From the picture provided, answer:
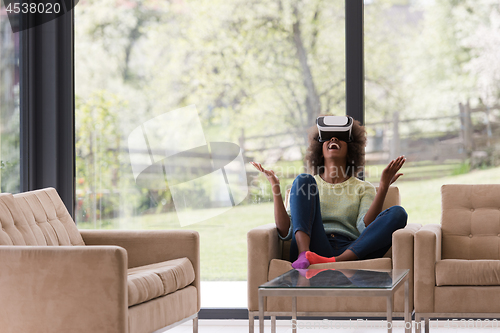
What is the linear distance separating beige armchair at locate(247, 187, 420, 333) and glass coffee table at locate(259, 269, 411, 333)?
0.42 m

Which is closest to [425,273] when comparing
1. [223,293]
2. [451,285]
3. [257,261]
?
[451,285]

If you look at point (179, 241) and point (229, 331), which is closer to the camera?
point (179, 241)

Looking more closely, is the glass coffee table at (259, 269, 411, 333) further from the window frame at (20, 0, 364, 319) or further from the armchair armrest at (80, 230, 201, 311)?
the window frame at (20, 0, 364, 319)

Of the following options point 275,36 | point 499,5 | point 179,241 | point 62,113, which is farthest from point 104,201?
point 499,5

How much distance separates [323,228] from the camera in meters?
2.94

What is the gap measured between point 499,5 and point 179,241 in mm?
2408

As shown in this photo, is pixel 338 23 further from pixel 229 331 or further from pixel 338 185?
pixel 229 331

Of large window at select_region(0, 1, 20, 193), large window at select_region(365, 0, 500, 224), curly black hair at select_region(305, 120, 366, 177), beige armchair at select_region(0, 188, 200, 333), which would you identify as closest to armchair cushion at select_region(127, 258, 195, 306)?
beige armchair at select_region(0, 188, 200, 333)

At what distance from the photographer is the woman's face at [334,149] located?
3287 mm

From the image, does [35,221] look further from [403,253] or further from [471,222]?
[471,222]

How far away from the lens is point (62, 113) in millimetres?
3859

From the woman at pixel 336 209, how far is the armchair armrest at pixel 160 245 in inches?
18.9

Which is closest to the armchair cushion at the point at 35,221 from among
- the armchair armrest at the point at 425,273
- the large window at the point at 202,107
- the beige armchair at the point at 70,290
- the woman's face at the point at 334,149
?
the beige armchair at the point at 70,290

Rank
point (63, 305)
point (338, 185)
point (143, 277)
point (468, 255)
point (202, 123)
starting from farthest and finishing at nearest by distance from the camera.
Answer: point (202, 123) → point (338, 185) → point (468, 255) → point (143, 277) → point (63, 305)
